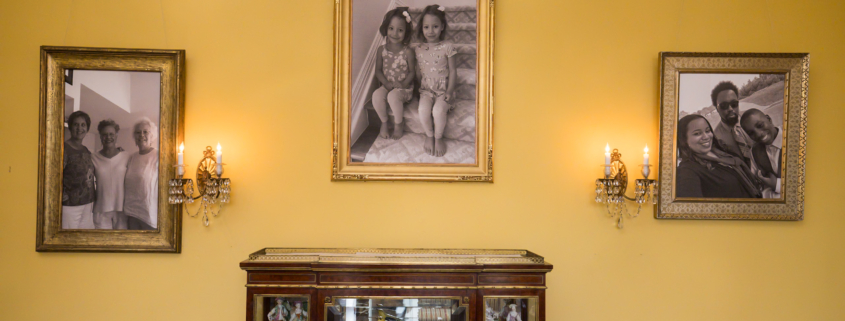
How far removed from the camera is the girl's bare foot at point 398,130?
9.95 feet

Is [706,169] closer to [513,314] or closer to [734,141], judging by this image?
[734,141]

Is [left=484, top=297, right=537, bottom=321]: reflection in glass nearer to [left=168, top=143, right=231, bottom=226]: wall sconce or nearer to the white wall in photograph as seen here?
[left=168, top=143, right=231, bottom=226]: wall sconce

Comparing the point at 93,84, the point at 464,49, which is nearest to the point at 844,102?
the point at 464,49

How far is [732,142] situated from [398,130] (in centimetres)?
208

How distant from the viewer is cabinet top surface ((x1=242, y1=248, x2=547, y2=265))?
2.54 m

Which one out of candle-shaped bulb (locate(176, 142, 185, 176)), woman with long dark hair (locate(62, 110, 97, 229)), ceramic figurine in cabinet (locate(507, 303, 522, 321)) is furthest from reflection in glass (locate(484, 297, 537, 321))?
woman with long dark hair (locate(62, 110, 97, 229))

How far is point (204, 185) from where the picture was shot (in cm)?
297

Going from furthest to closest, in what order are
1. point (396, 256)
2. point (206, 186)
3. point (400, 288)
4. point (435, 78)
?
1. point (435, 78)
2. point (206, 186)
3. point (396, 256)
4. point (400, 288)

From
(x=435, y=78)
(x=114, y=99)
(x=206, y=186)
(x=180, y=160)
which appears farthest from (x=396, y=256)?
(x=114, y=99)

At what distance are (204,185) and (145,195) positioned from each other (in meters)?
0.37

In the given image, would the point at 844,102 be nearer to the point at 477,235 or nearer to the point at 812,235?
the point at 812,235

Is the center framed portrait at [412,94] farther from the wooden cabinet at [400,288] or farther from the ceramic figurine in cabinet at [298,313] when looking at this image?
the ceramic figurine in cabinet at [298,313]

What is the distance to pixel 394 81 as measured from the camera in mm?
3031

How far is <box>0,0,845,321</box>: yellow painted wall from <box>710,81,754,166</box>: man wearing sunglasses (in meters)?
0.33
